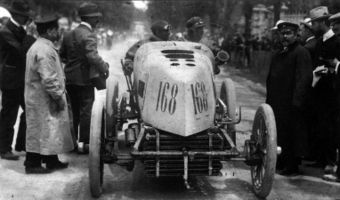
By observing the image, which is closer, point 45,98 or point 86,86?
point 45,98

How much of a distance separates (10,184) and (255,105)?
849 centimetres

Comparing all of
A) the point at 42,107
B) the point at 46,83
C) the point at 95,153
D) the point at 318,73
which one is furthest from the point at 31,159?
the point at 318,73

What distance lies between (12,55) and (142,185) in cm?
262

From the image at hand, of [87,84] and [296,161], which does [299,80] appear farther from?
[87,84]

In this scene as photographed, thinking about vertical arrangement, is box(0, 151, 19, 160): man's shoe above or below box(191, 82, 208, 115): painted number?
below

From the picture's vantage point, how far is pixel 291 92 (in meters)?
7.02

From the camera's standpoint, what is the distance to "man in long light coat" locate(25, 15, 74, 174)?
21.7ft

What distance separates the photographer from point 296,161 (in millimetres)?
7145

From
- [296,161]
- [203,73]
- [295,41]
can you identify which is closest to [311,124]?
[296,161]

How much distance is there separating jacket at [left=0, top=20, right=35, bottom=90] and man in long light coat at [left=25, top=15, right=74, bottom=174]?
0.82m

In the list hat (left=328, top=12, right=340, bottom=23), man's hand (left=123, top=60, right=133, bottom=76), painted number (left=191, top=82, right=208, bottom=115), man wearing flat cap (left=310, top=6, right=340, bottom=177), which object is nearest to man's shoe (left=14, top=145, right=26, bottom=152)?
man's hand (left=123, top=60, right=133, bottom=76)

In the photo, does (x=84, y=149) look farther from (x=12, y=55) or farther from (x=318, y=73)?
(x=318, y=73)

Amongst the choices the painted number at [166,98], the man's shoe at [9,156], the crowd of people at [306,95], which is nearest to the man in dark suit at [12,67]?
the man's shoe at [9,156]

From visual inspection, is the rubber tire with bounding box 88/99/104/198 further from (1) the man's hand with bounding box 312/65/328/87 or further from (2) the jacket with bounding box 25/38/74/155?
(1) the man's hand with bounding box 312/65/328/87
